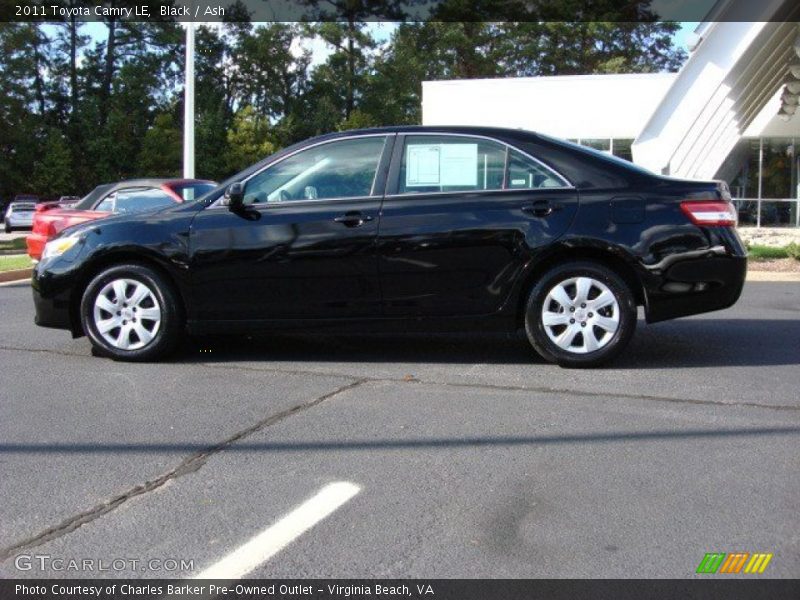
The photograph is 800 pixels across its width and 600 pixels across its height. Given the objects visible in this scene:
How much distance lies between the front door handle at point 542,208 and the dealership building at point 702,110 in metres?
13.0

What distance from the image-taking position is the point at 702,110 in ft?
61.8

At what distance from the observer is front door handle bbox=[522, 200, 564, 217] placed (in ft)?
19.3

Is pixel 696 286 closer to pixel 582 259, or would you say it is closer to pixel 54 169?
pixel 582 259

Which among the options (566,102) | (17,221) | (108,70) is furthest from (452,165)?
(108,70)

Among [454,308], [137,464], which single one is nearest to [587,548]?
[137,464]

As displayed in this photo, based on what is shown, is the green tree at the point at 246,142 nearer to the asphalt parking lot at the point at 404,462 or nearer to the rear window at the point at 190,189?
the rear window at the point at 190,189

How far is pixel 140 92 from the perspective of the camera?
48.5m

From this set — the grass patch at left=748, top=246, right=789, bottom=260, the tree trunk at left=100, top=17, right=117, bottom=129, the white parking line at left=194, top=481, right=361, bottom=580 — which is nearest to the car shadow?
the white parking line at left=194, top=481, right=361, bottom=580

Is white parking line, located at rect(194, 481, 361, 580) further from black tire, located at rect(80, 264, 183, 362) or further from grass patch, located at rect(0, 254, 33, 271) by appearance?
grass patch, located at rect(0, 254, 33, 271)

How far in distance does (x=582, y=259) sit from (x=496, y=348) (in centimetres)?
129

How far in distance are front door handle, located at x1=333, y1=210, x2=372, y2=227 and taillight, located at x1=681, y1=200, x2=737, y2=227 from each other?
88.1 inches

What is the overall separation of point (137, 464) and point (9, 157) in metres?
→ 48.1

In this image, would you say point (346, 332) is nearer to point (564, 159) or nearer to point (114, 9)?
point (564, 159)

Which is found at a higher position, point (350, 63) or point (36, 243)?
point (350, 63)
